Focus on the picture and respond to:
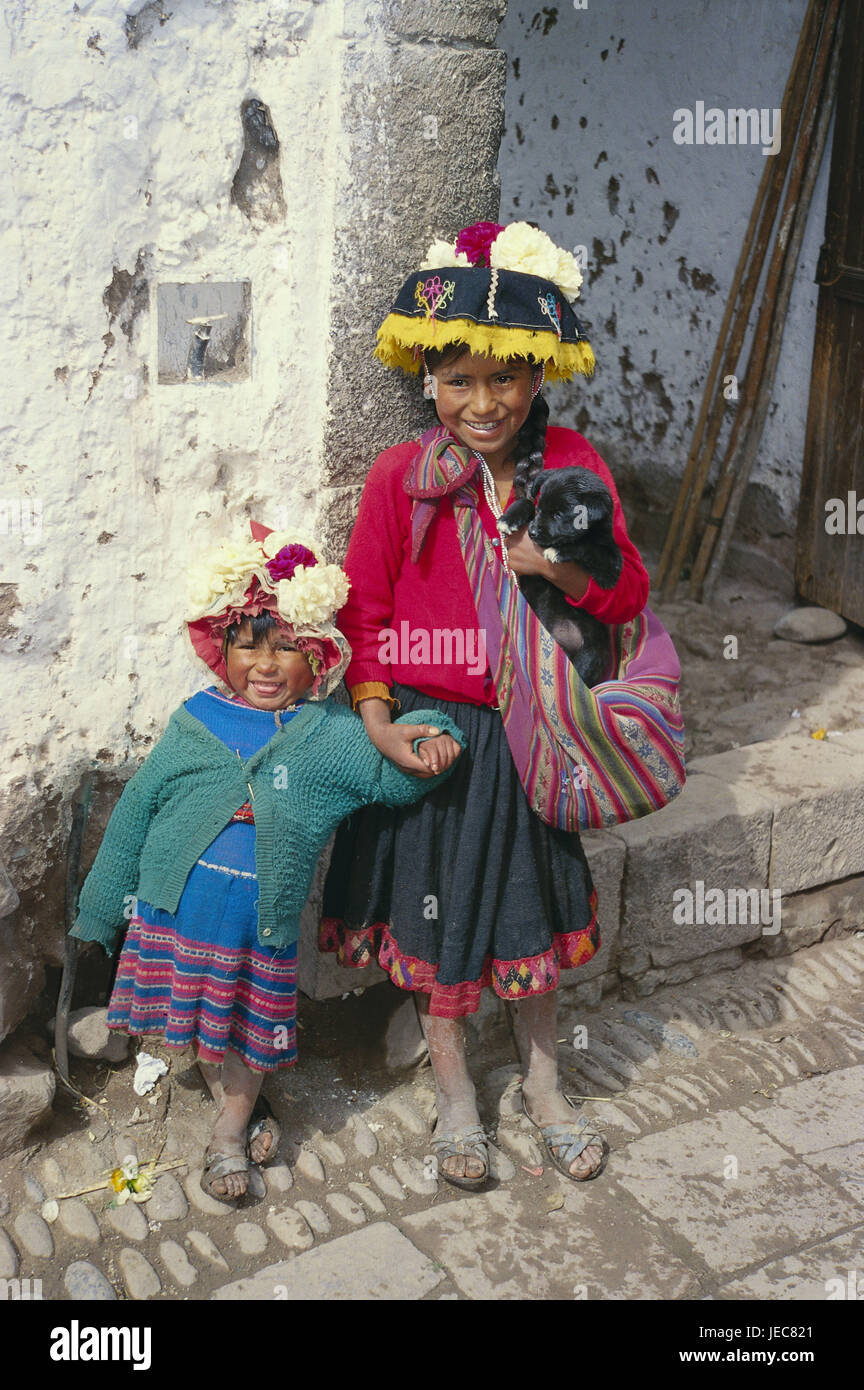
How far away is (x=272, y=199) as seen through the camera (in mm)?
2701

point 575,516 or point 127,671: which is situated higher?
point 575,516

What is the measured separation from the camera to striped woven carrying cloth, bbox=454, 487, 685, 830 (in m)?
2.60

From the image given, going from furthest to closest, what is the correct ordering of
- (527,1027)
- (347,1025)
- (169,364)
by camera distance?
(347,1025), (527,1027), (169,364)

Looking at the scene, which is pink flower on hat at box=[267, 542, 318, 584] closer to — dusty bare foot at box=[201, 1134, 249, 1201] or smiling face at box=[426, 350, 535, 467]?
smiling face at box=[426, 350, 535, 467]

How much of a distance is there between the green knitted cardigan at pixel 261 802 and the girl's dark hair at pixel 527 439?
0.50 m

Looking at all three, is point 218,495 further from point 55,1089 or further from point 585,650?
point 55,1089

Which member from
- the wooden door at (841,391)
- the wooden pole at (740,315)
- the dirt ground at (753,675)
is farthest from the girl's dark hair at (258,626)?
the wooden pole at (740,315)

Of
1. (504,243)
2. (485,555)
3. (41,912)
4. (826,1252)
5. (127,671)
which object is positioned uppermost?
(504,243)

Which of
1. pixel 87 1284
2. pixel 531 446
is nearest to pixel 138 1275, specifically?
pixel 87 1284

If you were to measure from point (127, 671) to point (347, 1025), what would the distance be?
106 cm

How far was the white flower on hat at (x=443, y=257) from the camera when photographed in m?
2.59

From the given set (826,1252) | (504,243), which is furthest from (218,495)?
(826,1252)

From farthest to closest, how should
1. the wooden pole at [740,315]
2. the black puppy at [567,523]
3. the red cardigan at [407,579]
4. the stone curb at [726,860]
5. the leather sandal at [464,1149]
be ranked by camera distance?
1. the wooden pole at [740,315]
2. the stone curb at [726,860]
3. the leather sandal at [464,1149]
4. the red cardigan at [407,579]
5. the black puppy at [567,523]

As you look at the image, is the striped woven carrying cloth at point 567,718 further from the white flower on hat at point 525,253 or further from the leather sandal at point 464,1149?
the leather sandal at point 464,1149
